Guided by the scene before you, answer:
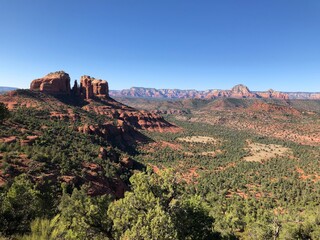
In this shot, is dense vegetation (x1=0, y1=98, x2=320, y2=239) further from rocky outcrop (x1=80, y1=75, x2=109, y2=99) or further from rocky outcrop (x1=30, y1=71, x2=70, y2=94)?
rocky outcrop (x1=80, y1=75, x2=109, y2=99)

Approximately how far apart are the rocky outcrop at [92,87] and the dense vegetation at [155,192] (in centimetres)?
5441

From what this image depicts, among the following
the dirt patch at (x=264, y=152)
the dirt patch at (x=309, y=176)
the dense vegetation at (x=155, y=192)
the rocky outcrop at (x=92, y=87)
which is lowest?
the dirt patch at (x=264, y=152)

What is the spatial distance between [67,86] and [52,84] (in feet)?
35.9

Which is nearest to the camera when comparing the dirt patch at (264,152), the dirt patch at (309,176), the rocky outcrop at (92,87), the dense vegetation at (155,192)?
Answer: the dense vegetation at (155,192)

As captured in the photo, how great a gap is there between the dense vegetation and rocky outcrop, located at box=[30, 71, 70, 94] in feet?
153

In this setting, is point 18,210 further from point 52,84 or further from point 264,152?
point 52,84

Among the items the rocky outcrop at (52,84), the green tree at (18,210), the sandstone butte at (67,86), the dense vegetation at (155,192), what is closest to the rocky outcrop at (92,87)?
the sandstone butte at (67,86)

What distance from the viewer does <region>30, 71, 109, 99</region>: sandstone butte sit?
140000 millimetres

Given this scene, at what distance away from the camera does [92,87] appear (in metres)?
163

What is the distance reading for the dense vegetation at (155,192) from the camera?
1479 cm

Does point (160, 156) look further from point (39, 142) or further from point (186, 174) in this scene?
point (39, 142)

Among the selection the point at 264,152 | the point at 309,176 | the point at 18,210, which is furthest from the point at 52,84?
the point at 309,176

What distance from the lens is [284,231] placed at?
85.4ft

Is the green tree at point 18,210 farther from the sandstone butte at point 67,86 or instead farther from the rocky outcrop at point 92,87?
the rocky outcrop at point 92,87
